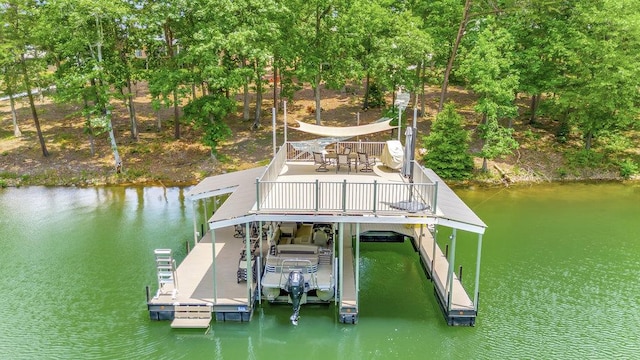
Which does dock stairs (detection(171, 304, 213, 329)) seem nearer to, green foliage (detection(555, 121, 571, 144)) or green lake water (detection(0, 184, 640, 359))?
green lake water (detection(0, 184, 640, 359))

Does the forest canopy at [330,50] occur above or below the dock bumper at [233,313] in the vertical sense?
above

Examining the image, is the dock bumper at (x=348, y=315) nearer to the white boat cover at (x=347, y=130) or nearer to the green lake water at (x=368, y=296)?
the green lake water at (x=368, y=296)

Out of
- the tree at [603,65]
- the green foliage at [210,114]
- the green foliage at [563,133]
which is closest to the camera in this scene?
the tree at [603,65]

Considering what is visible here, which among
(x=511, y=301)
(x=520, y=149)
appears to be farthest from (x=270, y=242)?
(x=520, y=149)

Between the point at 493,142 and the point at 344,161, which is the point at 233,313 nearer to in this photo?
the point at 344,161

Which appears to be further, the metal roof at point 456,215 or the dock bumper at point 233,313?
the dock bumper at point 233,313

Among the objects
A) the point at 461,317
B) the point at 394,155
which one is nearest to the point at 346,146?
the point at 394,155

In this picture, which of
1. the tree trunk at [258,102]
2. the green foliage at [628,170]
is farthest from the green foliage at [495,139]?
the tree trunk at [258,102]
